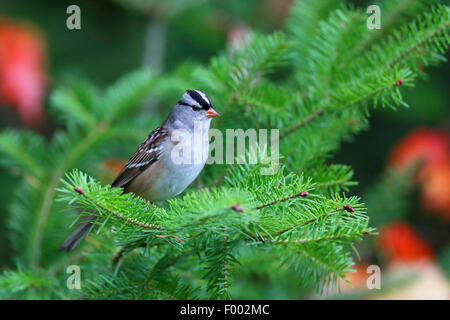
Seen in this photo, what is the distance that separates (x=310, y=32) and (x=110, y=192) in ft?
4.22

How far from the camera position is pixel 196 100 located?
1.92m

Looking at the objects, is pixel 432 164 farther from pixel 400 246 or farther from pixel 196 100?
pixel 196 100

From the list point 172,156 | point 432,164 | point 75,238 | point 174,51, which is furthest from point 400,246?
point 174,51

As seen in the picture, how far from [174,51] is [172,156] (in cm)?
164

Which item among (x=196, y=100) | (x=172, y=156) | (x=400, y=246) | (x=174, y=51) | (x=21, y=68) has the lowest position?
(x=400, y=246)

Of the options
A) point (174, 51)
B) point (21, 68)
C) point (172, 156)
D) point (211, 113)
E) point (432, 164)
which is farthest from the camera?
point (174, 51)

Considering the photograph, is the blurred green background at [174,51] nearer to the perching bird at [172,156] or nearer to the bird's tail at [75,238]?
the perching bird at [172,156]

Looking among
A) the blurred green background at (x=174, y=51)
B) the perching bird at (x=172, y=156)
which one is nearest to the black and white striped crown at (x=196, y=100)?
the perching bird at (x=172, y=156)

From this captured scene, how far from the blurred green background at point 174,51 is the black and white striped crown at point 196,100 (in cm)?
101

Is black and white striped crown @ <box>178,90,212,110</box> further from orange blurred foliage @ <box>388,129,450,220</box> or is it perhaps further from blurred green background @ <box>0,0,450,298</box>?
orange blurred foliage @ <box>388,129,450,220</box>

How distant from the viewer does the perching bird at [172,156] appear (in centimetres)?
189

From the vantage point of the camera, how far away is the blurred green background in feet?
9.87

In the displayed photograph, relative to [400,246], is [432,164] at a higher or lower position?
higher
